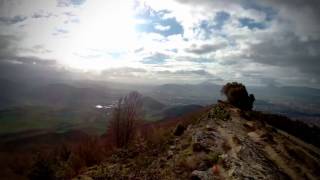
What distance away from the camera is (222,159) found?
2128cm

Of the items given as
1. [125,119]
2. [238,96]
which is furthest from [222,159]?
[125,119]

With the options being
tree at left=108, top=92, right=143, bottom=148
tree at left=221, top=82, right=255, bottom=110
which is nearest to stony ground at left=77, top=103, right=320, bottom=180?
tree at left=221, top=82, right=255, bottom=110

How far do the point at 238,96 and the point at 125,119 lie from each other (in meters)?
14.3

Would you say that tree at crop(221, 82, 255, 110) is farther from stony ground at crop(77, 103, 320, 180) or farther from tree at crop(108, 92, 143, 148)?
tree at crop(108, 92, 143, 148)

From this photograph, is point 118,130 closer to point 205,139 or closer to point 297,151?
point 205,139

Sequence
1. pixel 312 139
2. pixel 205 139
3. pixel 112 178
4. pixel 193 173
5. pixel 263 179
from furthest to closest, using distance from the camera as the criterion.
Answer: pixel 312 139
pixel 205 139
pixel 112 178
pixel 193 173
pixel 263 179

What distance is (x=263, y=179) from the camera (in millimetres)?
18500

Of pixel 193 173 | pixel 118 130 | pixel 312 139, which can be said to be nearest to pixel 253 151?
pixel 193 173

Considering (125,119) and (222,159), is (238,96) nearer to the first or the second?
(125,119)

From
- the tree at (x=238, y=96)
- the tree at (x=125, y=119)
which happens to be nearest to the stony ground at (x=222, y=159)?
the tree at (x=238, y=96)

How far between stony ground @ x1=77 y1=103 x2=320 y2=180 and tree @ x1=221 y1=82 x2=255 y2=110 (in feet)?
30.0

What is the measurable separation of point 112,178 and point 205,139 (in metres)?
7.91

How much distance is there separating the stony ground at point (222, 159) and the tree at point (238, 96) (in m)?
9.13

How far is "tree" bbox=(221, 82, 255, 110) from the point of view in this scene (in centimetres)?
3788
